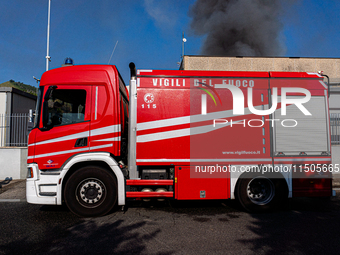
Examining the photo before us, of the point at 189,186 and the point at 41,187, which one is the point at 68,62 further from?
the point at 189,186

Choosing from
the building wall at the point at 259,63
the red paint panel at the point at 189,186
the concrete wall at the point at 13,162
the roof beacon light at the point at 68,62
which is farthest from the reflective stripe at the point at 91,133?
the building wall at the point at 259,63

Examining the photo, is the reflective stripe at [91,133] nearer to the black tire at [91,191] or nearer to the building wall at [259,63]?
the black tire at [91,191]

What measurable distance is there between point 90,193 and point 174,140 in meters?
1.97

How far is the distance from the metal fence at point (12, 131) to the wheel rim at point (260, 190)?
8.69m

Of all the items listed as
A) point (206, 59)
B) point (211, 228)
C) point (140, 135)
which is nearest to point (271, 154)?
point (211, 228)

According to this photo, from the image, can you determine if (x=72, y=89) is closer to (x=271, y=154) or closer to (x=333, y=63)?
(x=271, y=154)

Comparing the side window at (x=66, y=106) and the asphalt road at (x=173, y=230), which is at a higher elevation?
the side window at (x=66, y=106)

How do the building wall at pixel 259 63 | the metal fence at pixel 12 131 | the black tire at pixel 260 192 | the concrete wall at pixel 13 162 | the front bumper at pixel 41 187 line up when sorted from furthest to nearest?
the building wall at pixel 259 63 < the metal fence at pixel 12 131 < the concrete wall at pixel 13 162 < the black tire at pixel 260 192 < the front bumper at pixel 41 187

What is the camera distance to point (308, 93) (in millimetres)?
4961

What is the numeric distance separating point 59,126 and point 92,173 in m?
1.16

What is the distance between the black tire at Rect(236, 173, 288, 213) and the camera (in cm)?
480

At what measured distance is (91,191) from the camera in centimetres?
461

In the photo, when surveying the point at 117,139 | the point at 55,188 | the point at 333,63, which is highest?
the point at 333,63

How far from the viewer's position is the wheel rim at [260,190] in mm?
4895
